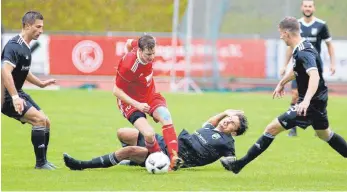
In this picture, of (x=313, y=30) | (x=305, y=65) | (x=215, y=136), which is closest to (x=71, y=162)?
(x=215, y=136)

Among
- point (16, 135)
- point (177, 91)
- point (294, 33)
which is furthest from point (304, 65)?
point (177, 91)

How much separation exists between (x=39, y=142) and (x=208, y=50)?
20.5 metres

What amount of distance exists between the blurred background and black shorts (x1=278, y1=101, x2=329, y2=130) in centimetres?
1855

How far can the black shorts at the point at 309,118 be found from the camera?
10.8 meters

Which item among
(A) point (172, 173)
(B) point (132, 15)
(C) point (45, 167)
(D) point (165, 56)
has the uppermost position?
(A) point (172, 173)

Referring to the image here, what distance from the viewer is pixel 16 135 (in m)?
16.2

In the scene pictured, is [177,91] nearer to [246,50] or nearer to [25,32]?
[246,50]

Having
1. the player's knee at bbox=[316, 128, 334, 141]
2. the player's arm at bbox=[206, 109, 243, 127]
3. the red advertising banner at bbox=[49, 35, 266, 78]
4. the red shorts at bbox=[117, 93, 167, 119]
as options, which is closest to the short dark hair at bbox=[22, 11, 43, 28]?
the red shorts at bbox=[117, 93, 167, 119]

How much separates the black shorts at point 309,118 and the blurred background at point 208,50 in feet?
60.9

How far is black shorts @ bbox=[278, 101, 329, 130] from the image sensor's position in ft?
35.4

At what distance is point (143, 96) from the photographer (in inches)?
459

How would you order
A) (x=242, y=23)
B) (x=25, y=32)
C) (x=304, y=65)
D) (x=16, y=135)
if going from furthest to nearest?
(x=242, y=23)
(x=16, y=135)
(x=25, y=32)
(x=304, y=65)

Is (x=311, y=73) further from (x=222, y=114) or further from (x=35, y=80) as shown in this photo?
(x=35, y=80)

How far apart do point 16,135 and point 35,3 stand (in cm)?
1922
